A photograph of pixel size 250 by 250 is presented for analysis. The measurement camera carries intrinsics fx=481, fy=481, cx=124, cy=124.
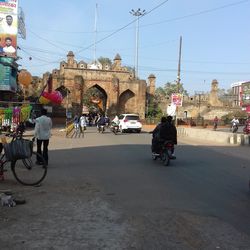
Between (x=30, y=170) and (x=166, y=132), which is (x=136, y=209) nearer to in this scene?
(x=30, y=170)

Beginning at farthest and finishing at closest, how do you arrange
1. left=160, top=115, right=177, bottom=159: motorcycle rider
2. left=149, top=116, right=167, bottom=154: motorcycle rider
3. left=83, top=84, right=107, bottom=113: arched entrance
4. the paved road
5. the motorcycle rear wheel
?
1. left=83, top=84, right=107, bottom=113: arched entrance
2. left=149, top=116, right=167, bottom=154: motorcycle rider
3. left=160, top=115, right=177, bottom=159: motorcycle rider
4. the motorcycle rear wheel
5. the paved road

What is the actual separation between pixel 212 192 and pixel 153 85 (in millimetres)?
67514

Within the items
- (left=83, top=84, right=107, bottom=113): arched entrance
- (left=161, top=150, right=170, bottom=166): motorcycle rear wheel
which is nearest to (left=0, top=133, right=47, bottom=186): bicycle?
(left=161, top=150, right=170, bottom=166): motorcycle rear wheel

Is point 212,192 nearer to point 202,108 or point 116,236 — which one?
point 116,236

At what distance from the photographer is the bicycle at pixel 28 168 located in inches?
392

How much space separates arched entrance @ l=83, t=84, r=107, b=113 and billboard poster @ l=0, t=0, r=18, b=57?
34.2 metres

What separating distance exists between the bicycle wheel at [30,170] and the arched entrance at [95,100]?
60838 mm

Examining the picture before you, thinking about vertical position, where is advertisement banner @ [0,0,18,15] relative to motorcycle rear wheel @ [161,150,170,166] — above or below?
Result: above

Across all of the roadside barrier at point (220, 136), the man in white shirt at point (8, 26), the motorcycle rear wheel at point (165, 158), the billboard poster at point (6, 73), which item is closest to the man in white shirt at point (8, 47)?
the man in white shirt at point (8, 26)

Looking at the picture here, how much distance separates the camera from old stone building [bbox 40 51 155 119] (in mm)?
68812

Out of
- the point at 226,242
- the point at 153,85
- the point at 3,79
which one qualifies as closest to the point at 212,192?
the point at 226,242

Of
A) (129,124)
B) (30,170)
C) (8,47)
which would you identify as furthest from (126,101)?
(30,170)

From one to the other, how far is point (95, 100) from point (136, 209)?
6959 centimetres

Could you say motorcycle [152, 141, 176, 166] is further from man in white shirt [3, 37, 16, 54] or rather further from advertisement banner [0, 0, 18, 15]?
advertisement banner [0, 0, 18, 15]
